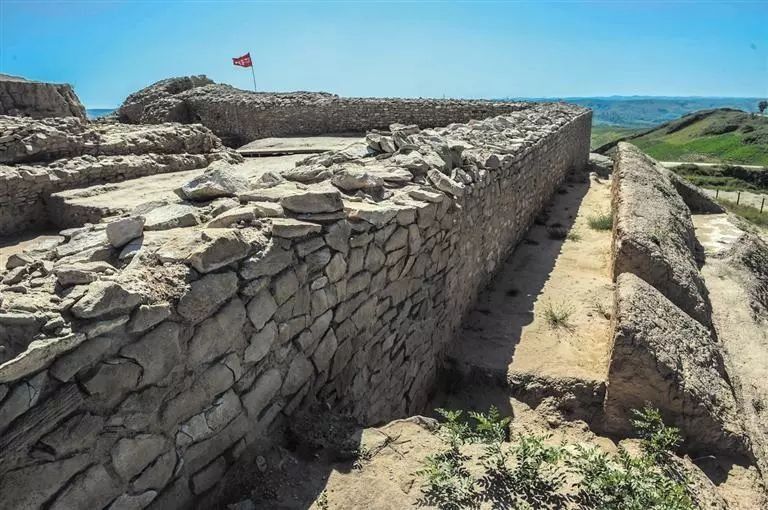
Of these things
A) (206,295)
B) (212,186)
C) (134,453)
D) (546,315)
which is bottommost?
(546,315)

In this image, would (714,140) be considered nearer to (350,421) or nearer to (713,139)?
(713,139)

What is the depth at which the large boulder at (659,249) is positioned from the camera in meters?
Answer: 6.11

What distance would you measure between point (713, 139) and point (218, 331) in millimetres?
62908

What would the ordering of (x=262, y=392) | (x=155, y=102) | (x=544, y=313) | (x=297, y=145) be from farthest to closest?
(x=155, y=102), (x=297, y=145), (x=544, y=313), (x=262, y=392)

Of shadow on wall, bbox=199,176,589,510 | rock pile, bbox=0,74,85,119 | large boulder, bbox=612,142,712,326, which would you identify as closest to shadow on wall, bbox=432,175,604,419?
shadow on wall, bbox=199,176,589,510

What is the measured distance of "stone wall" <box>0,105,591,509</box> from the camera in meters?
2.01

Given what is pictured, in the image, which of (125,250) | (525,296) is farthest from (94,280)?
(525,296)

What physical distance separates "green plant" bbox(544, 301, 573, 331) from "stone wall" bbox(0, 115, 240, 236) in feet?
23.2

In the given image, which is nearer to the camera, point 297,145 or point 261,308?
point 261,308

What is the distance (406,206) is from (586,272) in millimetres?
4426

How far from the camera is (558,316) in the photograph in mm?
6082

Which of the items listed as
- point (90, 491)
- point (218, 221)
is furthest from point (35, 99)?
point (90, 491)

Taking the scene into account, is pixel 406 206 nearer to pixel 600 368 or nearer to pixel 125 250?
pixel 125 250

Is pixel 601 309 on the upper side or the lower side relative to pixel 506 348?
upper
